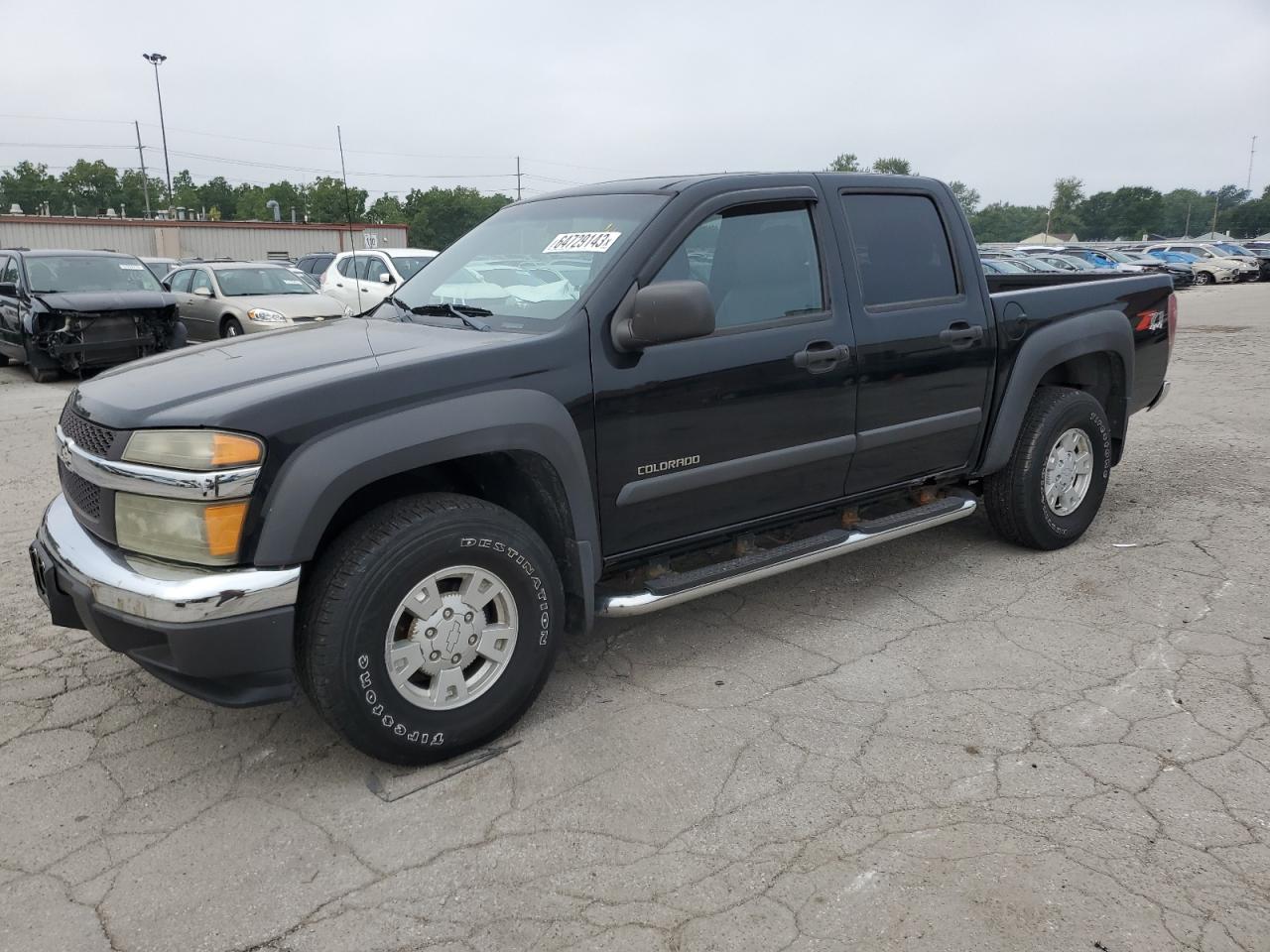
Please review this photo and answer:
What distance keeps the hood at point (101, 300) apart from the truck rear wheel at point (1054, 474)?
996cm

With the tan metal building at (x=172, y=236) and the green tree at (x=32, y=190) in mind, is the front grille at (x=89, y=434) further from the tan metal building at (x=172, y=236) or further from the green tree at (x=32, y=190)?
the green tree at (x=32, y=190)

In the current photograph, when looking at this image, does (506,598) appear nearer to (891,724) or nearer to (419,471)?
(419,471)

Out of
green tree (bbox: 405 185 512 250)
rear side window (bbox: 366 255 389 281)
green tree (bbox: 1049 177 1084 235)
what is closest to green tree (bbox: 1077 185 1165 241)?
green tree (bbox: 1049 177 1084 235)

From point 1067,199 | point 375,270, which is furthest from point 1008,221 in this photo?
point 375,270

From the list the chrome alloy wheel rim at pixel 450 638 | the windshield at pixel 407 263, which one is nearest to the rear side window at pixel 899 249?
the chrome alloy wheel rim at pixel 450 638

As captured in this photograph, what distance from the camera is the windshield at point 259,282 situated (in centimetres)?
1323

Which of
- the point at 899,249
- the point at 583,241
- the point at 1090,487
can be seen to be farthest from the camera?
the point at 1090,487

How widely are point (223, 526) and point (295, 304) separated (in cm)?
1101

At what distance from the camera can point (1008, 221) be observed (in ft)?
469

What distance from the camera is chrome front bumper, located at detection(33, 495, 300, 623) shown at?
2617 millimetres

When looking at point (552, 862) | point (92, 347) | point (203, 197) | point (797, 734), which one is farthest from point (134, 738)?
point (203, 197)

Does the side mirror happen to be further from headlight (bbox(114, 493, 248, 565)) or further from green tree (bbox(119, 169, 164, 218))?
green tree (bbox(119, 169, 164, 218))

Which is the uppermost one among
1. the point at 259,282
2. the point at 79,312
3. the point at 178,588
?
the point at 259,282

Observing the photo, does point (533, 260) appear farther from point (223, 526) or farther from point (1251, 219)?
point (1251, 219)
